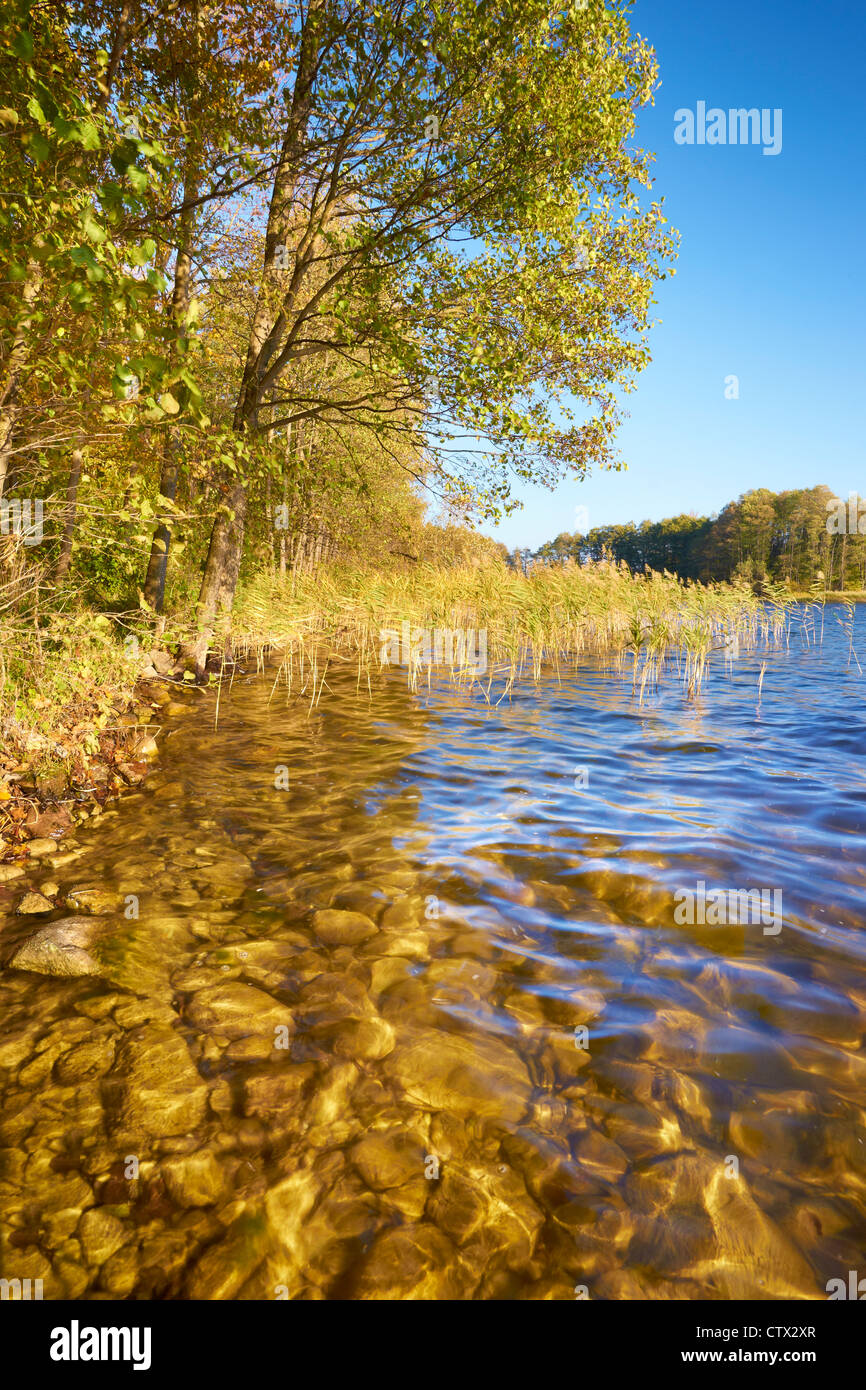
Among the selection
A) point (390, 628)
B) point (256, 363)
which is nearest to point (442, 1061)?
point (390, 628)

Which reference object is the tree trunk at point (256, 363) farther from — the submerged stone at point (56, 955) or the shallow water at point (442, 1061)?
the submerged stone at point (56, 955)

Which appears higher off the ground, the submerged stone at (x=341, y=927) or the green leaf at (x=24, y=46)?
the green leaf at (x=24, y=46)

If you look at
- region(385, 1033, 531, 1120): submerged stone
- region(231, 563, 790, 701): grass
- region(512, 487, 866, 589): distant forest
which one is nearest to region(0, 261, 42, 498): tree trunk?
region(231, 563, 790, 701): grass

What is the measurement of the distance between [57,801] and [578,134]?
11.4 metres

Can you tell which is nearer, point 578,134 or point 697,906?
point 697,906

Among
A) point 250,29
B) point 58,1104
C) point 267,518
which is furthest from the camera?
point 267,518

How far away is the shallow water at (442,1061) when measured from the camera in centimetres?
222

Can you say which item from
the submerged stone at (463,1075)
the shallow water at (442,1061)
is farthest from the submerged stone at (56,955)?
the submerged stone at (463,1075)
